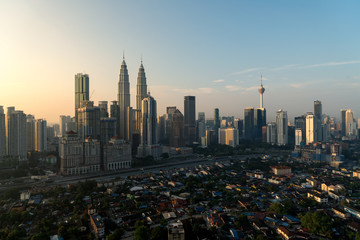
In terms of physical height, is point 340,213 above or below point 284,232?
below

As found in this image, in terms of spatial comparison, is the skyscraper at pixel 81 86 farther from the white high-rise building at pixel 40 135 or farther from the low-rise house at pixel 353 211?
the low-rise house at pixel 353 211

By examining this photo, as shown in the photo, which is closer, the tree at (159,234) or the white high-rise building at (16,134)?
the tree at (159,234)

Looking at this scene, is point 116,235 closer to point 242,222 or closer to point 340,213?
point 242,222

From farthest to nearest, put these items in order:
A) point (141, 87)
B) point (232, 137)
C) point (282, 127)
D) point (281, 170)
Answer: point (232, 137)
point (282, 127)
point (141, 87)
point (281, 170)

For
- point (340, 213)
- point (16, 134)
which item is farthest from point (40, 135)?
point (340, 213)

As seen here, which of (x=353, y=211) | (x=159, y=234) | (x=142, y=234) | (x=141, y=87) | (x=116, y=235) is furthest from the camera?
(x=141, y=87)

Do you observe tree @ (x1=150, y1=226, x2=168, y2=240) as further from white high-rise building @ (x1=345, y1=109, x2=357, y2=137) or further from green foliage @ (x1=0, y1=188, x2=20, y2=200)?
white high-rise building @ (x1=345, y1=109, x2=357, y2=137)

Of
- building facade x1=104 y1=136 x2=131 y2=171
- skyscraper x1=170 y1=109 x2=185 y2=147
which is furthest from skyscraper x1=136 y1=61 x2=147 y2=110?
building facade x1=104 y1=136 x2=131 y2=171

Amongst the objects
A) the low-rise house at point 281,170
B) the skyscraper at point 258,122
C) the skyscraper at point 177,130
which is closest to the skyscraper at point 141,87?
the skyscraper at point 177,130
